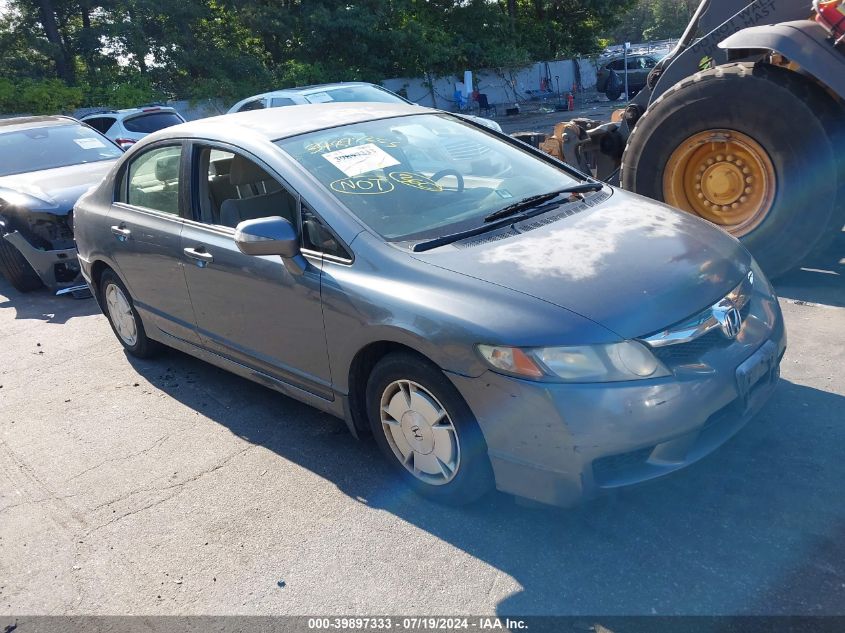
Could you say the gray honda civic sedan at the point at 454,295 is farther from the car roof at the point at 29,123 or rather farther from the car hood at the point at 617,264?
the car roof at the point at 29,123

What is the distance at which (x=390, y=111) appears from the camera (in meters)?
4.47

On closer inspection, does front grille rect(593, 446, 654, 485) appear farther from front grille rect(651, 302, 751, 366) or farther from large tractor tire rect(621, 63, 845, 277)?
large tractor tire rect(621, 63, 845, 277)

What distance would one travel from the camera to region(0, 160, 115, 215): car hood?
7.38 metres

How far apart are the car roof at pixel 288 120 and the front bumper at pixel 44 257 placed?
3.29m

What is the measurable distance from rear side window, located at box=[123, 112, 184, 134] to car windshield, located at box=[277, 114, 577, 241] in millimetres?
11272

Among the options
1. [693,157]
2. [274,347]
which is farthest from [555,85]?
[274,347]

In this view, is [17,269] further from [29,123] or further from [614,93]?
[614,93]

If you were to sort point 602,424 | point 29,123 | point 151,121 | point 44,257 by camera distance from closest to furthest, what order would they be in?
point 602,424 < point 44,257 < point 29,123 < point 151,121

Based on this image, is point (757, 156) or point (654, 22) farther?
point (654, 22)

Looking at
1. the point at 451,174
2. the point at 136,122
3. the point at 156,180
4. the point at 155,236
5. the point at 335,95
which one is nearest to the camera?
the point at 451,174

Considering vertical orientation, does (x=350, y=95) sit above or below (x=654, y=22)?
below

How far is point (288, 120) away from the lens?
4258 mm

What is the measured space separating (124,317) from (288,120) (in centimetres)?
213

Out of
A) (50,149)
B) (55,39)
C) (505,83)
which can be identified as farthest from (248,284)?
(505,83)
